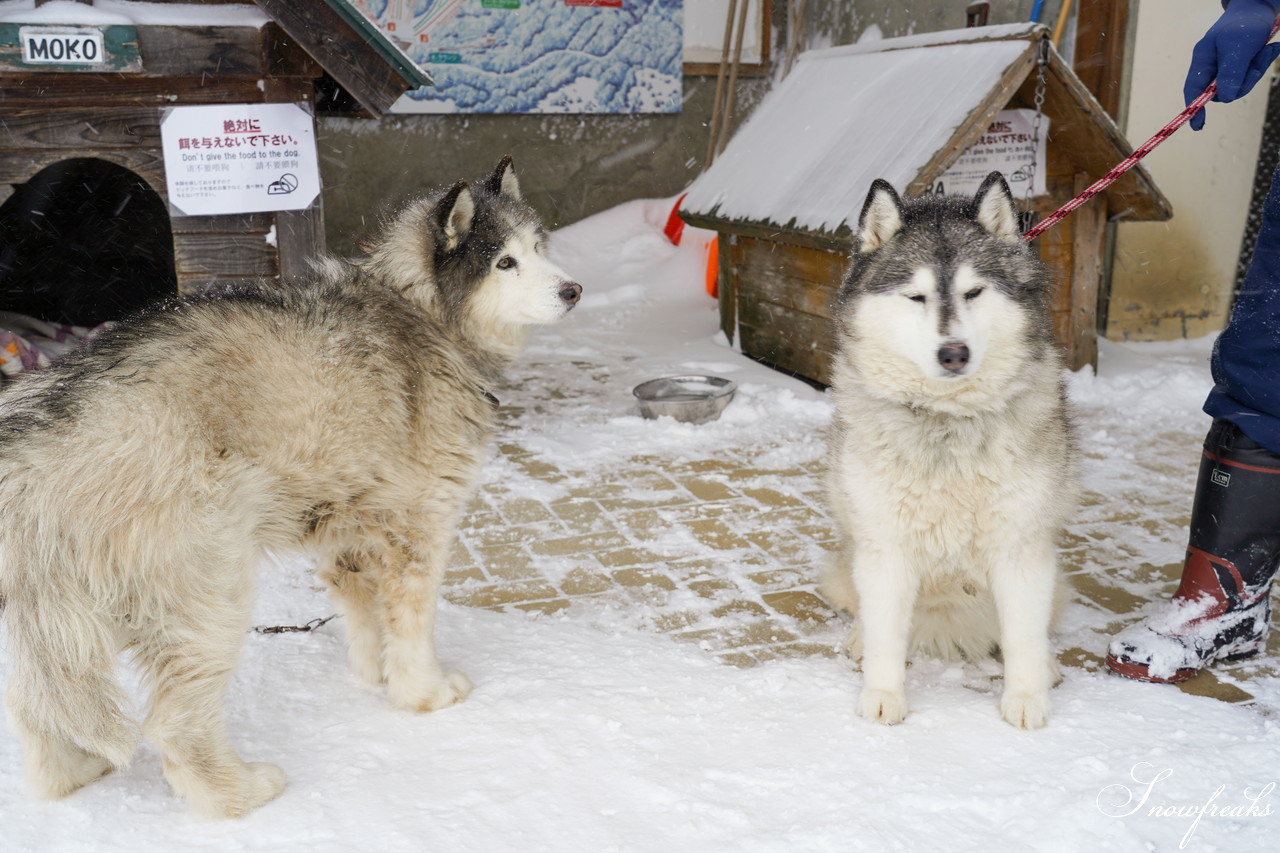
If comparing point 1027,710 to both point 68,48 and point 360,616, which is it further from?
point 68,48

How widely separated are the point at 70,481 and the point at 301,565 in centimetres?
192

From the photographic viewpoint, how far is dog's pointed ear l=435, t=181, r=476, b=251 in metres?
3.04

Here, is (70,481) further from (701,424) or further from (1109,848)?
(701,424)

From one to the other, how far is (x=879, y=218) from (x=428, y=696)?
1.98 m

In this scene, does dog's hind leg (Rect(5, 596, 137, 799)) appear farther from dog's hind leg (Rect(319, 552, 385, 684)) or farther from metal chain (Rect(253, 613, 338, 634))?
metal chain (Rect(253, 613, 338, 634))

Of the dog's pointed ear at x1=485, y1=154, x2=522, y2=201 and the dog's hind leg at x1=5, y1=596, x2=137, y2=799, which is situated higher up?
the dog's pointed ear at x1=485, y1=154, x2=522, y2=201

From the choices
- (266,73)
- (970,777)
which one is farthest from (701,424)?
(970,777)

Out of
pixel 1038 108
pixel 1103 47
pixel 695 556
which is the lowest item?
pixel 695 556

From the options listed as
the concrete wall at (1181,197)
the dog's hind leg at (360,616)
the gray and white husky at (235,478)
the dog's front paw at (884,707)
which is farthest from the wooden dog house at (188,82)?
the concrete wall at (1181,197)

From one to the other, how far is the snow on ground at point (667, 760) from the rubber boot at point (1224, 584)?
0.13m

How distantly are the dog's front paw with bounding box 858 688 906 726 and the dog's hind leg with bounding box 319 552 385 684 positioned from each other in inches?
60.1

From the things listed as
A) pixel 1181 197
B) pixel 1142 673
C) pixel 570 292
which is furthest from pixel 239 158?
pixel 1181 197

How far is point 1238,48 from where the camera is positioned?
9.67 feet

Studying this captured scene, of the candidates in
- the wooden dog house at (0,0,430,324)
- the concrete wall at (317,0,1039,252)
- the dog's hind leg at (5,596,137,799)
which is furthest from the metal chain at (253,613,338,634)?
the concrete wall at (317,0,1039,252)
